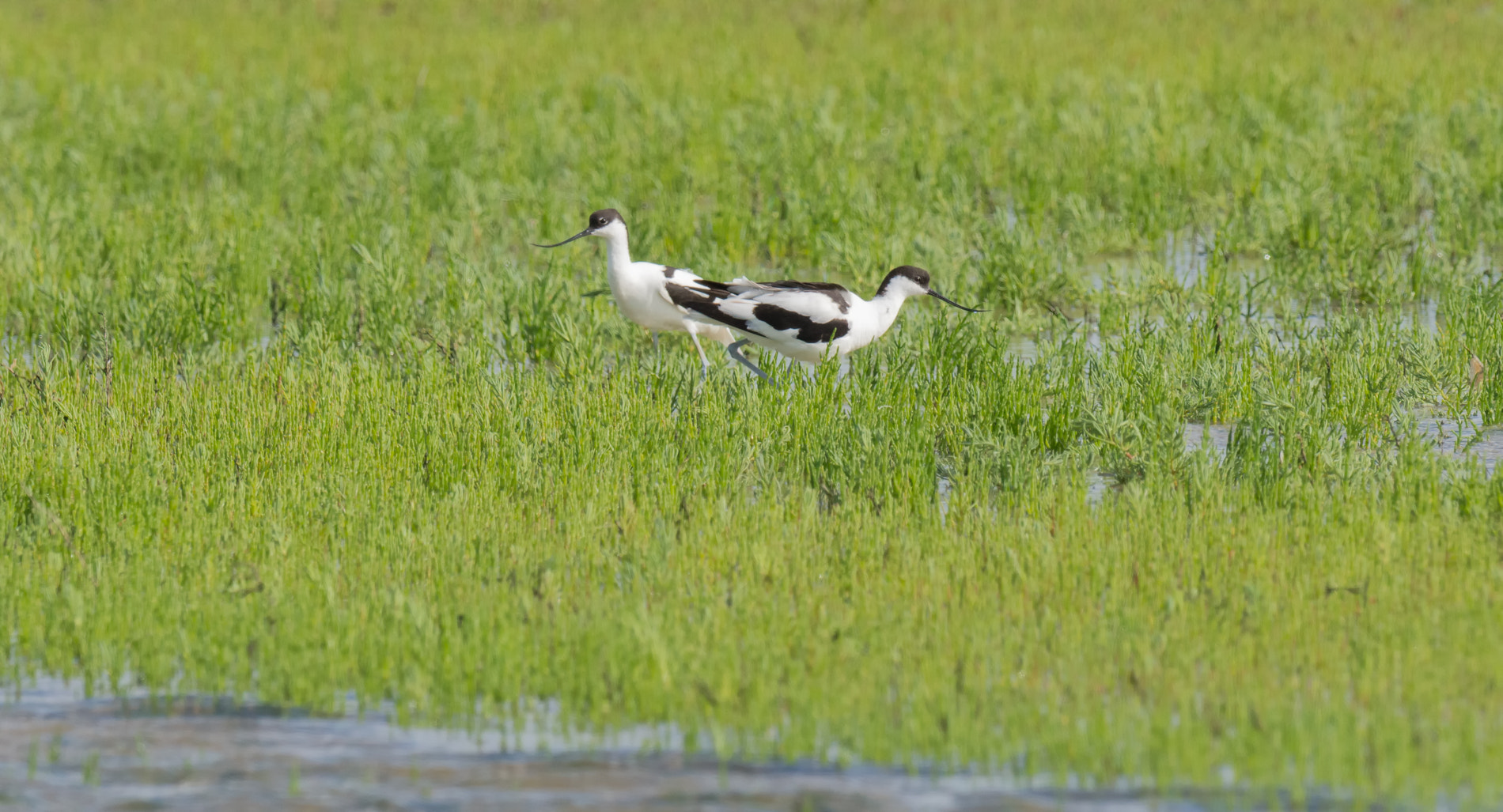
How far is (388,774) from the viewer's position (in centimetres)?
504

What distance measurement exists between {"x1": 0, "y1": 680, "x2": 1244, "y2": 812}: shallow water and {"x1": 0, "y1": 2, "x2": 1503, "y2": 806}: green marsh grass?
126 mm

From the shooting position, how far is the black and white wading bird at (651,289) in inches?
391

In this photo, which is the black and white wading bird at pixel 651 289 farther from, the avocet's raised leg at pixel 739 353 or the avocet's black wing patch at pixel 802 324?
the avocet's black wing patch at pixel 802 324

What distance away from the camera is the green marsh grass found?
546 centimetres

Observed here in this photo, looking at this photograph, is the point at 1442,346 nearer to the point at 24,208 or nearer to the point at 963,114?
the point at 963,114

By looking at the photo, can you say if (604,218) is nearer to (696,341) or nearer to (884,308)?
(696,341)

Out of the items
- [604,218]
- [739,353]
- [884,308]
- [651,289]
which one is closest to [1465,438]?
[884,308]

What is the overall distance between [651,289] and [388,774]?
5360 mm

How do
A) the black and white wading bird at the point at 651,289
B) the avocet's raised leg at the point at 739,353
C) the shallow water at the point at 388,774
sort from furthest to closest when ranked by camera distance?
the black and white wading bird at the point at 651,289
the avocet's raised leg at the point at 739,353
the shallow water at the point at 388,774

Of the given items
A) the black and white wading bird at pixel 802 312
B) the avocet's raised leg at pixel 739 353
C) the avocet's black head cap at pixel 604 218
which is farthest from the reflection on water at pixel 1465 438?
the avocet's black head cap at pixel 604 218

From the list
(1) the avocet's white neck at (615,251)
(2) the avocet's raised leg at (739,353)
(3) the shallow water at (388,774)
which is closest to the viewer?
(3) the shallow water at (388,774)

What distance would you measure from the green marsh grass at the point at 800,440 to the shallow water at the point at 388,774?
0.13m

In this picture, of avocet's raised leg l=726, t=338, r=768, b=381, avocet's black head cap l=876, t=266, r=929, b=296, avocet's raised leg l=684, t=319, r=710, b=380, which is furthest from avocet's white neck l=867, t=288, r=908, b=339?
avocet's raised leg l=684, t=319, r=710, b=380

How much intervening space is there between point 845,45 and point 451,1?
929 cm
